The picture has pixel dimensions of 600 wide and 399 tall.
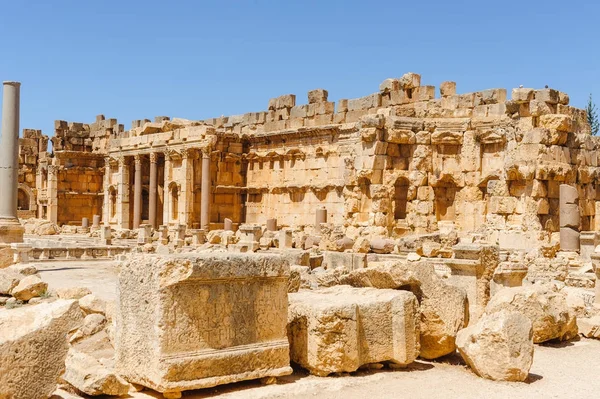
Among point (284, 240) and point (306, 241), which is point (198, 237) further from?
point (306, 241)

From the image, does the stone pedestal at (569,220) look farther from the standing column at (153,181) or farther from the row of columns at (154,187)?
the standing column at (153,181)

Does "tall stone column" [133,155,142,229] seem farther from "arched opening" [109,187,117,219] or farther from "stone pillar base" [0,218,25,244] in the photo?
"stone pillar base" [0,218,25,244]

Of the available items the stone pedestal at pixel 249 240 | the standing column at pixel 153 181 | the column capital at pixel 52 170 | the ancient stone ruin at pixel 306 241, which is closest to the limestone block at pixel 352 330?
the ancient stone ruin at pixel 306 241

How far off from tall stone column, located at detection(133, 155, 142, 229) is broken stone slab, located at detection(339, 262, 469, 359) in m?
27.4

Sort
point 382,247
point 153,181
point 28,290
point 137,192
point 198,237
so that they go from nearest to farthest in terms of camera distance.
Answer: point 28,290, point 382,247, point 198,237, point 153,181, point 137,192

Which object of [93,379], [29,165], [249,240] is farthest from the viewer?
[29,165]

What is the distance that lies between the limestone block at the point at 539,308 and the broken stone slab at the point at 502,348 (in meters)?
1.51

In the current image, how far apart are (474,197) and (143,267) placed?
17193mm

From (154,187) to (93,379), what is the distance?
91.0 ft

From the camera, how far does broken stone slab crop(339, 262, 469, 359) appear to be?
728cm

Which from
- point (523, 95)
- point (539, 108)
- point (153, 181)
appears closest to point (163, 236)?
point (153, 181)

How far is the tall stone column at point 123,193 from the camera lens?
34688 mm

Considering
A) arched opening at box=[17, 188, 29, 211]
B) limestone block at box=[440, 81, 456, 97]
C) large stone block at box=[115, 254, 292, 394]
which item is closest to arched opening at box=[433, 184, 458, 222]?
limestone block at box=[440, 81, 456, 97]

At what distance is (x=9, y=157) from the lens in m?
17.7
